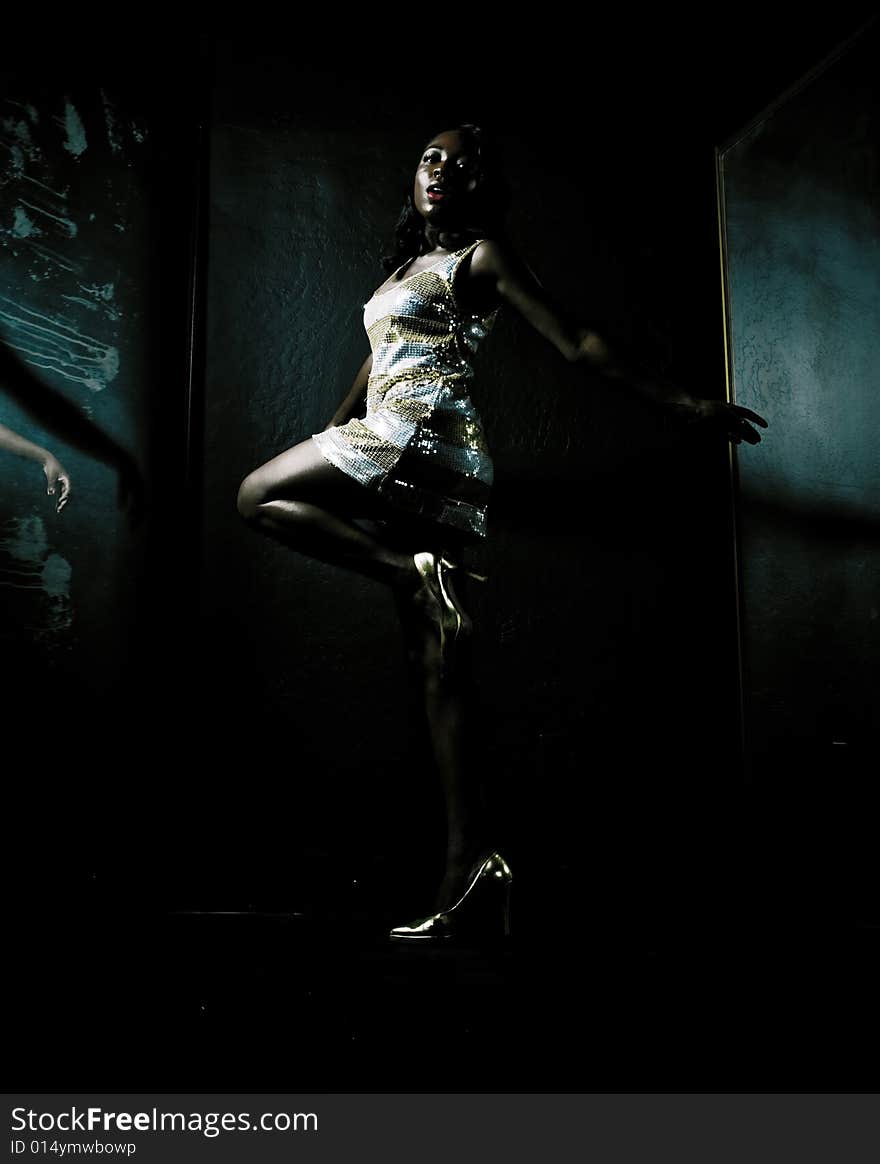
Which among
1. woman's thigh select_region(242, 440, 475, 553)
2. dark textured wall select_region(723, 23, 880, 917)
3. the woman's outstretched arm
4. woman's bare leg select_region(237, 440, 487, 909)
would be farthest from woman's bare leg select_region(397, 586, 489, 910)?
dark textured wall select_region(723, 23, 880, 917)

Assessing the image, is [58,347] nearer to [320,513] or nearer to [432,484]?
[320,513]

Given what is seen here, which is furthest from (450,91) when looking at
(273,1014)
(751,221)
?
(273,1014)

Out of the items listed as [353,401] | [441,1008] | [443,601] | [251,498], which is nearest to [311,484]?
[251,498]

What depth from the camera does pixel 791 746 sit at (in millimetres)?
2438

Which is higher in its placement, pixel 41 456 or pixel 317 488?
pixel 41 456

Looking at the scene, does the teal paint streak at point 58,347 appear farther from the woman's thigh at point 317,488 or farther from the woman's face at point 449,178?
the woman's face at point 449,178

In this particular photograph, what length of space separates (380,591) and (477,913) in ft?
3.12

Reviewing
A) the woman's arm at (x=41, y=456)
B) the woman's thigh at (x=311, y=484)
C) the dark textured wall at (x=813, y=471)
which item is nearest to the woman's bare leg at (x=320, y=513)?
the woman's thigh at (x=311, y=484)

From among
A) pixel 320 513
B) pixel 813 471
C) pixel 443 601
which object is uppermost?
pixel 813 471

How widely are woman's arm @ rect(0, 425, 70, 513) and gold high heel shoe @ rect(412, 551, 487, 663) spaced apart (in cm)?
80

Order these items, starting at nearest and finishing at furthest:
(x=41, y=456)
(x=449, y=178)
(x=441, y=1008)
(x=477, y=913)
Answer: (x=441, y=1008) → (x=477, y=913) → (x=449, y=178) → (x=41, y=456)

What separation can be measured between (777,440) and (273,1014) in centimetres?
198

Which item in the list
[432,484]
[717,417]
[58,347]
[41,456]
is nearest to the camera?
[717,417]

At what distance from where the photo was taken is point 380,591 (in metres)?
2.46
